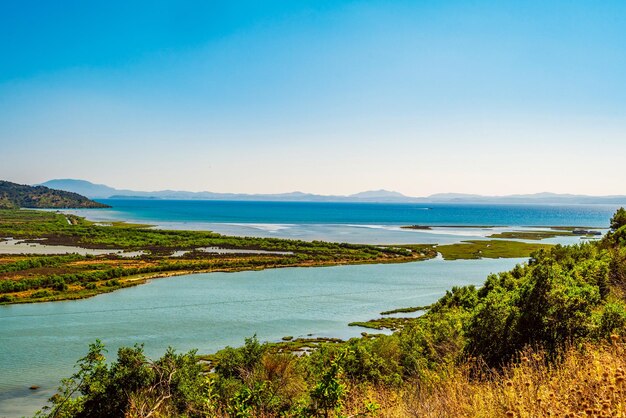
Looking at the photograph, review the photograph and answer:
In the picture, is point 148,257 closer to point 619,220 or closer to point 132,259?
point 132,259

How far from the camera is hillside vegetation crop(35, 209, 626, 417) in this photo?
6.06 m

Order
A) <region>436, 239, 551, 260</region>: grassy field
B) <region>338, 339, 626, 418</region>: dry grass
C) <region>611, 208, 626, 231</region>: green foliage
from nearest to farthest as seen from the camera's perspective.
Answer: <region>338, 339, 626, 418</region>: dry grass, <region>611, 208, 626, 231</region>: green foliage, <region>436, 239, 551, 260</region>: grassy field

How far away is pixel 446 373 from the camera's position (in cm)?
995

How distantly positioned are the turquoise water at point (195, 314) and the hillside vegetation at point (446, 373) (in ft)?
31.3

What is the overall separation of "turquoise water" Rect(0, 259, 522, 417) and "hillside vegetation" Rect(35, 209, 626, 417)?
9.53 metres

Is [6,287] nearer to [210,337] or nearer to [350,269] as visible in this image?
[210,337]

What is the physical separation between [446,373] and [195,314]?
99.5 ft

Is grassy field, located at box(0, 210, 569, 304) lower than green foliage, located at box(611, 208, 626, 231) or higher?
lower

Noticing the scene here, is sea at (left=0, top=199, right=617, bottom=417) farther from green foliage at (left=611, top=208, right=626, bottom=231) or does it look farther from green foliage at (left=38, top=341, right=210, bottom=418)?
green foliage at (left=611, top=208, right=626, bottom=231)

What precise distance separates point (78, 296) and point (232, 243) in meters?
46.3

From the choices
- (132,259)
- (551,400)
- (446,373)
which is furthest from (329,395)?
(132,259)

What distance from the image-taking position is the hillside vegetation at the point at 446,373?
606 cm

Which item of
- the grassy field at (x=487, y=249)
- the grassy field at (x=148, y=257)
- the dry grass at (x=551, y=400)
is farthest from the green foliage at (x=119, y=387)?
the grassy field at (x=487, y=249)

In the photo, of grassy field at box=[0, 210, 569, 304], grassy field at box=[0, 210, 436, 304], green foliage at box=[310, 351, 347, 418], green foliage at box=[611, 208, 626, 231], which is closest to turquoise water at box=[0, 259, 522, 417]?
grassy field at box=[0, 210, 569, 304]
